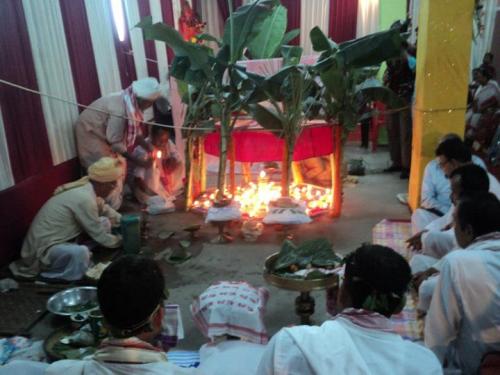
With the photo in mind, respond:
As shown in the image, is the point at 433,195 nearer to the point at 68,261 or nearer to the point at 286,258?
the point at 286,258

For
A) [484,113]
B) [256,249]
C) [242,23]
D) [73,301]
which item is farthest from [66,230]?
[484,113]

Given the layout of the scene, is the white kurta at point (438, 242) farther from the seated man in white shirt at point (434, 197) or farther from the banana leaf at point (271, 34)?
the banana leaf at point (271, 34)

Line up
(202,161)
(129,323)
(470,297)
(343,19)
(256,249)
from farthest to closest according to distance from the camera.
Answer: (343,19)
(202,161)
(256,249)
(470,297)
(129,323)

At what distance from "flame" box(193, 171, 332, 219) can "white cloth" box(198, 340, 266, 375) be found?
316 cm

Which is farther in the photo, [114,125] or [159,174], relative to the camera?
[159,174]

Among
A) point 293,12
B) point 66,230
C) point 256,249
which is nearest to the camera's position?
point 66,230

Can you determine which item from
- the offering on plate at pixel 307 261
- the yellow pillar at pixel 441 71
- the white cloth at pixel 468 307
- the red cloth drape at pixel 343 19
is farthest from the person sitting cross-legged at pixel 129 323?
the red cloth drape at pixel 343 19

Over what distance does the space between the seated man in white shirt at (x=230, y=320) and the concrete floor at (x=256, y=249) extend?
34.4 inches

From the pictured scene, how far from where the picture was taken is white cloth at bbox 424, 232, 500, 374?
6.63 feet

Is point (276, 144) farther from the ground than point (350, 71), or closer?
closer

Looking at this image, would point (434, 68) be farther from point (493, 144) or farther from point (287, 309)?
point (287, 309)

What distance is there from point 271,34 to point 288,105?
125 cm

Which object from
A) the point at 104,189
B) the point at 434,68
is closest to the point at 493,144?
the point at 434,68

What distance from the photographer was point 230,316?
2.34 meters
